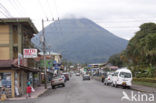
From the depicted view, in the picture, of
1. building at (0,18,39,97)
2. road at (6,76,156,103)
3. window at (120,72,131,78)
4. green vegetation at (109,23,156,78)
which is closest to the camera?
road at (6,76,156,103)

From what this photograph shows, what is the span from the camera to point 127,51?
56469 mm

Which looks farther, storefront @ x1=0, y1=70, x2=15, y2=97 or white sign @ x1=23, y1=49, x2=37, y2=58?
white sign @ x1=23, y1=49, x2=37, y2=58

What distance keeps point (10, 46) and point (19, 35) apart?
1484 millimetres

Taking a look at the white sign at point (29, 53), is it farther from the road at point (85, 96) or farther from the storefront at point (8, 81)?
the road at point (85, 96)

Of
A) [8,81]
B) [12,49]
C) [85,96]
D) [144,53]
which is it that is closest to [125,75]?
[85,96]

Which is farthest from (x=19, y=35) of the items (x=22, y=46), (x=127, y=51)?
(x=127, y=51)

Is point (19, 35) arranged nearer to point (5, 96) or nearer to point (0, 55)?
point (0, 55)

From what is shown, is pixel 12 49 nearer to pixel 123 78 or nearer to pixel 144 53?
pixel 123 78

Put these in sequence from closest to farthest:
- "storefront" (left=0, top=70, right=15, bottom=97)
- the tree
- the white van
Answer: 1. "storefront" (left=0, top=70, right=15, bottom=97)
2. the white van
3. the tree

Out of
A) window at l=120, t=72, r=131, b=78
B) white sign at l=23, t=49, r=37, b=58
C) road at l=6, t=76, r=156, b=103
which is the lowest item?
road at l=6, t=76, r=156, b=103

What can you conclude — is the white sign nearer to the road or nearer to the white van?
A: the road

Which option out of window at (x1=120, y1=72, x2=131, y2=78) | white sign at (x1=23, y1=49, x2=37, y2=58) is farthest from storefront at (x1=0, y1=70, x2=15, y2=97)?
window at (x1=120, y1=72, x2=131, y2=78)

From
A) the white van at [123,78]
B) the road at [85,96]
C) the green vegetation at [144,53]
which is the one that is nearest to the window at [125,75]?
the white van at [123,78]

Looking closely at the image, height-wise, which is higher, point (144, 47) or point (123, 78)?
point (144, 47)
